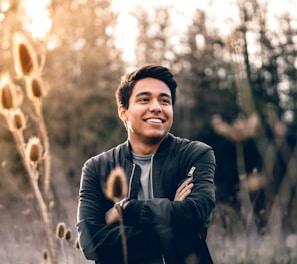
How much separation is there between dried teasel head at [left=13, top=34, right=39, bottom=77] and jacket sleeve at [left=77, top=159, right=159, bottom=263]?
96cm

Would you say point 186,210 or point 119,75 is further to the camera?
point 119,75

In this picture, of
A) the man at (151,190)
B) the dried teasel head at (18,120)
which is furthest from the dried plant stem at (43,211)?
the man at (151,190)

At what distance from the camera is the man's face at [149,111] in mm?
3559

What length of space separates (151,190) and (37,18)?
12.0 metres

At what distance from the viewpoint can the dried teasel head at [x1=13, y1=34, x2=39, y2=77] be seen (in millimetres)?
3029

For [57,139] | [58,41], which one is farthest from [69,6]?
[57,139]

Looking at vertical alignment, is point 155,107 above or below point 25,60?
below

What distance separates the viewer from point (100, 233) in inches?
139

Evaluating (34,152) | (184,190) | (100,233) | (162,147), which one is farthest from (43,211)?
(162,147)

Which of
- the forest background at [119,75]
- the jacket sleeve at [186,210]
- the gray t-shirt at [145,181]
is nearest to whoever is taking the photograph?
the jacket sleeve at [186,210]

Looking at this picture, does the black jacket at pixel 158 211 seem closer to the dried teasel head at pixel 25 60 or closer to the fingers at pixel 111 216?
the fingers at pixel 111 216

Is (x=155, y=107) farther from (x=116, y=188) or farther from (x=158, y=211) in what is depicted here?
(x=116, y=188)

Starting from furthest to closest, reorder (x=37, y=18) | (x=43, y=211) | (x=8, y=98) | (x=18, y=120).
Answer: (x=37, y=18) < (x=18, y=120) < (x=8, y=98) < (x=43, y=211)

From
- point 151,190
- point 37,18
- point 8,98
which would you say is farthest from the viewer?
point 37,18
